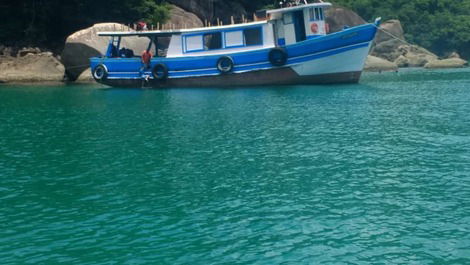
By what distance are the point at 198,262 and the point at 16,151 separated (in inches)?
373

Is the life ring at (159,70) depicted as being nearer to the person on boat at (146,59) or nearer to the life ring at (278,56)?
the person on boat at (146,59)

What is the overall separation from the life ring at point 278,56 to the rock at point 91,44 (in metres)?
11.4

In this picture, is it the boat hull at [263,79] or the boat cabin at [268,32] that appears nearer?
the boat cabin at [268,32]

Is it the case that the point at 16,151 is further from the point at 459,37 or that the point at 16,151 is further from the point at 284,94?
the point at 459,37

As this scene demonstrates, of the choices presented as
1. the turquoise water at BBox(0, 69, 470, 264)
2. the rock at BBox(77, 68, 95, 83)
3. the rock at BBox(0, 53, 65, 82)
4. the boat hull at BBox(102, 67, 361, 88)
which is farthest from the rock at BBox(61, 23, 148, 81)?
the turquoise water at BBox(0, 69, 470, 264)

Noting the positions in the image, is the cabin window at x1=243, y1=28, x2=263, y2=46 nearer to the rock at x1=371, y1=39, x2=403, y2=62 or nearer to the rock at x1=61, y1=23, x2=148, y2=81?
the rock at x1=61, y1=23, x2=148, y2=81

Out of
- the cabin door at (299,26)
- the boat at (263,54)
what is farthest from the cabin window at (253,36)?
the cabin door at (299,26)

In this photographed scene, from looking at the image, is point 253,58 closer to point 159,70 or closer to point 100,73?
point 159,70

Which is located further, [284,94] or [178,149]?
[284,94]

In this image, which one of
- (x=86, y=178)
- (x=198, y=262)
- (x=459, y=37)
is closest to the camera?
(x=198, y=262)

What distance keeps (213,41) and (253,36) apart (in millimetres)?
2569

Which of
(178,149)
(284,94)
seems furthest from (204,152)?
(284,94)

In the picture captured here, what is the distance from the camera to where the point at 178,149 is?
15078 mm

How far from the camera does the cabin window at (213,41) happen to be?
108 feet
